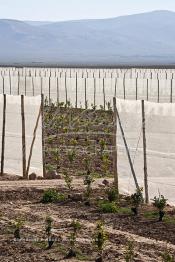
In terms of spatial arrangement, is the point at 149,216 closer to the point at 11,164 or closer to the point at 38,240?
the point at 38,240

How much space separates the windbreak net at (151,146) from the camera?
14164 millimetres

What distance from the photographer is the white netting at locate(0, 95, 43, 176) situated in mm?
17859

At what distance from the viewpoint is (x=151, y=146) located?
14.6 meters

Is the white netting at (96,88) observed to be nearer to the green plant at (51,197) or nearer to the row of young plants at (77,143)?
the row of young plants at (77,143)

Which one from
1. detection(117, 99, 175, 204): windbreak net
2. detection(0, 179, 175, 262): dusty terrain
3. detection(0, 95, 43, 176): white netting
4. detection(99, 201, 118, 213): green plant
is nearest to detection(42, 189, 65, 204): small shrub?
detection(0, 179, 175, 262): dusty terrain

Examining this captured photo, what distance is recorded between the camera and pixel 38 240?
35.6 ft

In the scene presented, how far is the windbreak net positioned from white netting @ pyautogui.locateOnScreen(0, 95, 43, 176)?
303 centimetres

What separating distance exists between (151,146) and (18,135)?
4.80 meters

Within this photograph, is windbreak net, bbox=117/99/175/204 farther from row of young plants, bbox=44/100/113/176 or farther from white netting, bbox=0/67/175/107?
white netting, bbox=0/67/175/107

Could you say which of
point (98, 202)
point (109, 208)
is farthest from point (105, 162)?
point (109, 208)

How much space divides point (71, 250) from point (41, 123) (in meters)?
8.09

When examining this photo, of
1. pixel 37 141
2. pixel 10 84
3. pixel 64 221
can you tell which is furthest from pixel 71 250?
pixel 10 84

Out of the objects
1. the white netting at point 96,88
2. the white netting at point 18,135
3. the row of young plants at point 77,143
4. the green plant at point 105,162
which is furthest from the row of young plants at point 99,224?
the white netting at point 96,88

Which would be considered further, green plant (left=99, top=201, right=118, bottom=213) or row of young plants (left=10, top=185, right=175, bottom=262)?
green plant (left=99, top=201, right=118, bottom=213)
